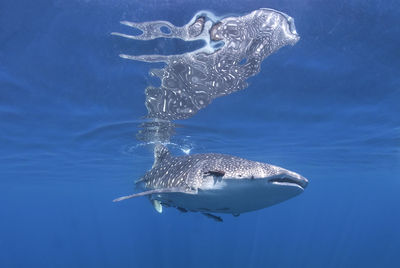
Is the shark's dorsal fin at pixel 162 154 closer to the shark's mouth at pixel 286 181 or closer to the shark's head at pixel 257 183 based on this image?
the shark's head at pixel 257 183

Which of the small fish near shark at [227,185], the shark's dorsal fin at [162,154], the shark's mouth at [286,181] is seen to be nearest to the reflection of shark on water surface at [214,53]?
the shark's dorsal fin at [162,154]

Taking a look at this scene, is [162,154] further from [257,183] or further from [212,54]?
[257,183]

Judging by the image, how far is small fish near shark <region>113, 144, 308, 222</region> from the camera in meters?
4.49

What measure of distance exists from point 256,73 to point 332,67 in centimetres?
261

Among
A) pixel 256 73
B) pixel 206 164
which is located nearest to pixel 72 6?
pixel 206 164

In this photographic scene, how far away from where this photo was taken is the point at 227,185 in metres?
4.82

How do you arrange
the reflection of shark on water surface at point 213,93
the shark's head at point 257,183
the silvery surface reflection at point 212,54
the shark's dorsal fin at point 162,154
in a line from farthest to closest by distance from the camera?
the shark's dorsal fin at point 162,154, the silvery surface reflection at point 212,54, the reflection of shark on water surface at point 213,93, the shark's head at point 257,183

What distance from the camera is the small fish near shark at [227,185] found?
449 centimetres

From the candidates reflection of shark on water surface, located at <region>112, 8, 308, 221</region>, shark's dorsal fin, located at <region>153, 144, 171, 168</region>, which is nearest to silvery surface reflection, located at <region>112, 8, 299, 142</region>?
reflection of shark on water surface, located at <region>112, 8, 308, 221</region>

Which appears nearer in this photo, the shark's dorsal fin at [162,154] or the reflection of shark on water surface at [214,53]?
the reflection of shark on water surface at [214,53]

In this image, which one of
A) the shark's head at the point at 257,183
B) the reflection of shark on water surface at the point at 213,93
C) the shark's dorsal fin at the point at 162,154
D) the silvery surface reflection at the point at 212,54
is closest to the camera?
the shark's head at the point at 257,183

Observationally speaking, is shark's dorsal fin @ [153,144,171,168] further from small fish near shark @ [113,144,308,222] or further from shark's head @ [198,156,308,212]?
shark's head @ [198,156,308,212]

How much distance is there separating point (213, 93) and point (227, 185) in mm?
7369

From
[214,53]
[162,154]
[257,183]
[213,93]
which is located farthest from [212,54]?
[257,183]
